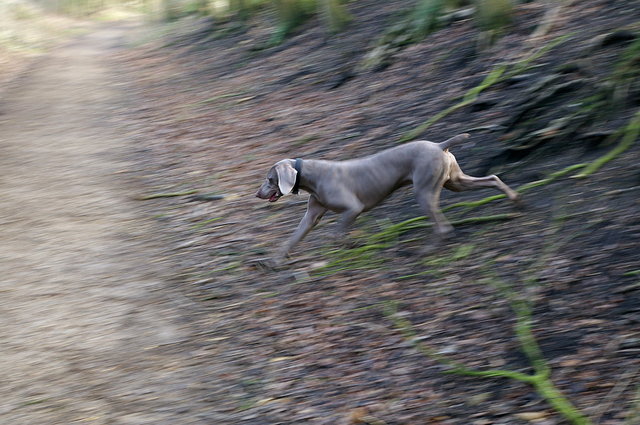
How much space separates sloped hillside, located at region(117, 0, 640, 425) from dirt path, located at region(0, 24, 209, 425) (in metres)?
0.30

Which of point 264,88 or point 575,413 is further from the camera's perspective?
point 264,88

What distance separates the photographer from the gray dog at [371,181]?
20.7 ft

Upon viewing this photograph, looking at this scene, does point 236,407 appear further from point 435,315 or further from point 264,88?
point 264,88

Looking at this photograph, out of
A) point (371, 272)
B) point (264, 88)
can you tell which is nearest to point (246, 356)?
point (371, 272)

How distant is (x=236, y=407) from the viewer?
485 cm

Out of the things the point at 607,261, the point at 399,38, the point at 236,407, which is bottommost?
the point at 236,407

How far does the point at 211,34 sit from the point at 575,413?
18565 mm

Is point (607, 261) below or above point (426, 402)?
above

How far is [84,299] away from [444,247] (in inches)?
124

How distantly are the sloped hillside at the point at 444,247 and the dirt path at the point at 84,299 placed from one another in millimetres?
297

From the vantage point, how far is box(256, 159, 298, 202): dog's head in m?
6.47

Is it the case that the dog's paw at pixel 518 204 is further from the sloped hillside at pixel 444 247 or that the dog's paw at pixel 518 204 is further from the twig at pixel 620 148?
the twig at pixel 620 148

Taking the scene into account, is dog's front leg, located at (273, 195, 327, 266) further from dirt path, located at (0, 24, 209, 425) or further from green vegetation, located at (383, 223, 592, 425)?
green vegetation, located at (383, 223, 592, 425)

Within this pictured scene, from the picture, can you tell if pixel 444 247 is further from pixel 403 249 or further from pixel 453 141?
pixel 453 141
